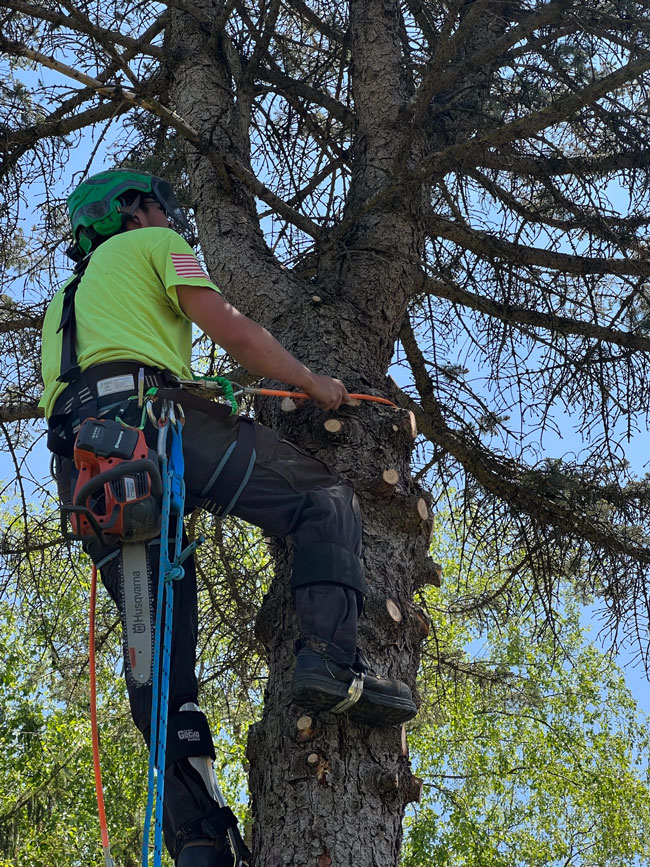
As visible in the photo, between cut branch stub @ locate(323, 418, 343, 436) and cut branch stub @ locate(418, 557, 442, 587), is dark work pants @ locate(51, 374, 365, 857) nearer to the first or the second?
cut branch stub @ locate(323, 418, 343, 436)

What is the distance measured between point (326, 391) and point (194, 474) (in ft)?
1.83

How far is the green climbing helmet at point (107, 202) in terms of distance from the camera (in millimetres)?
3381

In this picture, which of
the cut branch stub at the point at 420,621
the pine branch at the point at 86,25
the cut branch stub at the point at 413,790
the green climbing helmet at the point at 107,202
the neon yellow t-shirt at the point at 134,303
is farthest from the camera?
the pine branch at the point at 86,25

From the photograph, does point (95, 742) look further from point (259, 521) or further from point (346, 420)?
point (346, 420)

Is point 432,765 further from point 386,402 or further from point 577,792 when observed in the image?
point 386,402

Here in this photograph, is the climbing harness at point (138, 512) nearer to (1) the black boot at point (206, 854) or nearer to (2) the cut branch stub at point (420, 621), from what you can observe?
(1) the black boot at point (206, 854)

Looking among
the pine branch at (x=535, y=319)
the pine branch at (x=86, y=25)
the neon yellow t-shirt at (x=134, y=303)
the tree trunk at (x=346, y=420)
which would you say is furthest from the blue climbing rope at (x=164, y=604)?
the pine branch at (x=535, y=319)

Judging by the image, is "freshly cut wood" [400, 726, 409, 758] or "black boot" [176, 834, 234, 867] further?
"freshly cut wood" [400, 726, 409, 758]

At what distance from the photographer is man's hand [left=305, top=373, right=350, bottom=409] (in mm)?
3248

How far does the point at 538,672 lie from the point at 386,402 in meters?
15.8

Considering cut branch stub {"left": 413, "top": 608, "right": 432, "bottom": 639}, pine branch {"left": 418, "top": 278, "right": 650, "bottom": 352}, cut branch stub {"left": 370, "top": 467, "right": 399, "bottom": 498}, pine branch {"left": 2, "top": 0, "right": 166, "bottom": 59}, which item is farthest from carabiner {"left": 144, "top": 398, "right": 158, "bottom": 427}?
pine branch {"left": 418, "top": 278, "right": 650, "bottom": 352}

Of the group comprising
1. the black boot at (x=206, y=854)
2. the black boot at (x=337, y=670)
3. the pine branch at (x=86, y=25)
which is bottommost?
the black boot at (x=206, y=854)

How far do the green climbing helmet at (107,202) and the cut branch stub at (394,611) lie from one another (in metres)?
1.50

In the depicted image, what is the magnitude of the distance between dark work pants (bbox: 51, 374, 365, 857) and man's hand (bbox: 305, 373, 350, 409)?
24 centimetres
